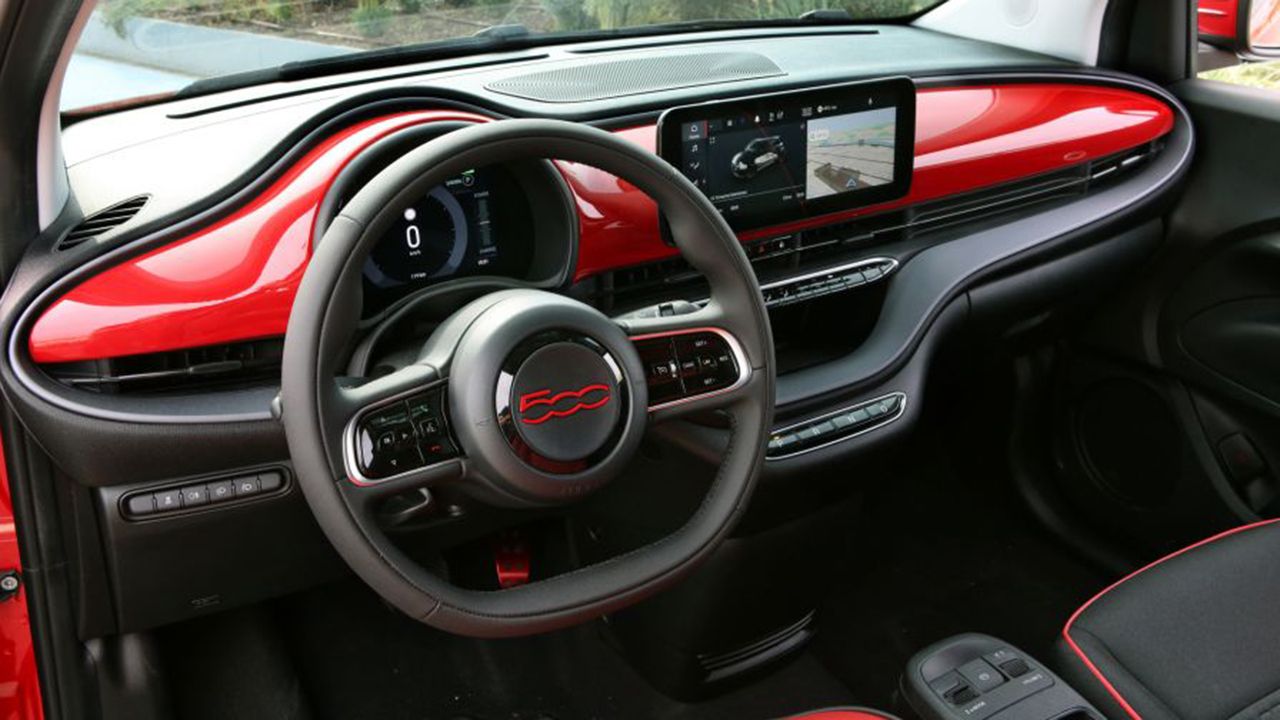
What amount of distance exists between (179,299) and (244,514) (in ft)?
1.02

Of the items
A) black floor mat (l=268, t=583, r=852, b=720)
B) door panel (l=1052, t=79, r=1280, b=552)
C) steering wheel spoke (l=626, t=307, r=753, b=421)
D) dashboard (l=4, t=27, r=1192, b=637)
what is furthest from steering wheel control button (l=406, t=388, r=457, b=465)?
door panel (l=1052, t=79, r=1280, b=552)

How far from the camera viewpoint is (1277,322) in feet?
7.00

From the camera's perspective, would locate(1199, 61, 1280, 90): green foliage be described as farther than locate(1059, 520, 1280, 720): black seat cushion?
Yes

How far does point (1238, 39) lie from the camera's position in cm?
241

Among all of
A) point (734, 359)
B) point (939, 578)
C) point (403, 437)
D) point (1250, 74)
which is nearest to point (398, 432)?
point (403, 437)

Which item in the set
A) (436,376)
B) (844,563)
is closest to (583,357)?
(436,376)

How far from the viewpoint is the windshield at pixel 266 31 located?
1628 millimetres

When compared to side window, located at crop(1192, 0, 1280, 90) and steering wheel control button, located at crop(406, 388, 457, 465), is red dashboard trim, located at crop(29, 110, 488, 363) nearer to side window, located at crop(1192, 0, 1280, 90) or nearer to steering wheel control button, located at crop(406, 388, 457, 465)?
steering wheel control button, located at crop(406, 388, 457, 465)

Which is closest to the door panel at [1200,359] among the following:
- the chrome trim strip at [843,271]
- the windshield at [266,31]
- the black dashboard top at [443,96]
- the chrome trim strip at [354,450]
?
the black dashboard top at [443,96]

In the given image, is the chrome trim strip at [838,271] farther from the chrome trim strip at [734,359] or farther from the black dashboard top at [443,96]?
the chrome trim strip at [734,359]

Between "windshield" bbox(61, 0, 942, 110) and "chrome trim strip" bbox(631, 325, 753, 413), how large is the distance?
2.61 feet

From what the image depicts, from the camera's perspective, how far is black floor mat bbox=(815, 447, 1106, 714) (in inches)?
93.3

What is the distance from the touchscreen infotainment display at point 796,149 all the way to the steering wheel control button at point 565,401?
0.52m

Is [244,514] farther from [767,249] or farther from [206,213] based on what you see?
[767,249]
